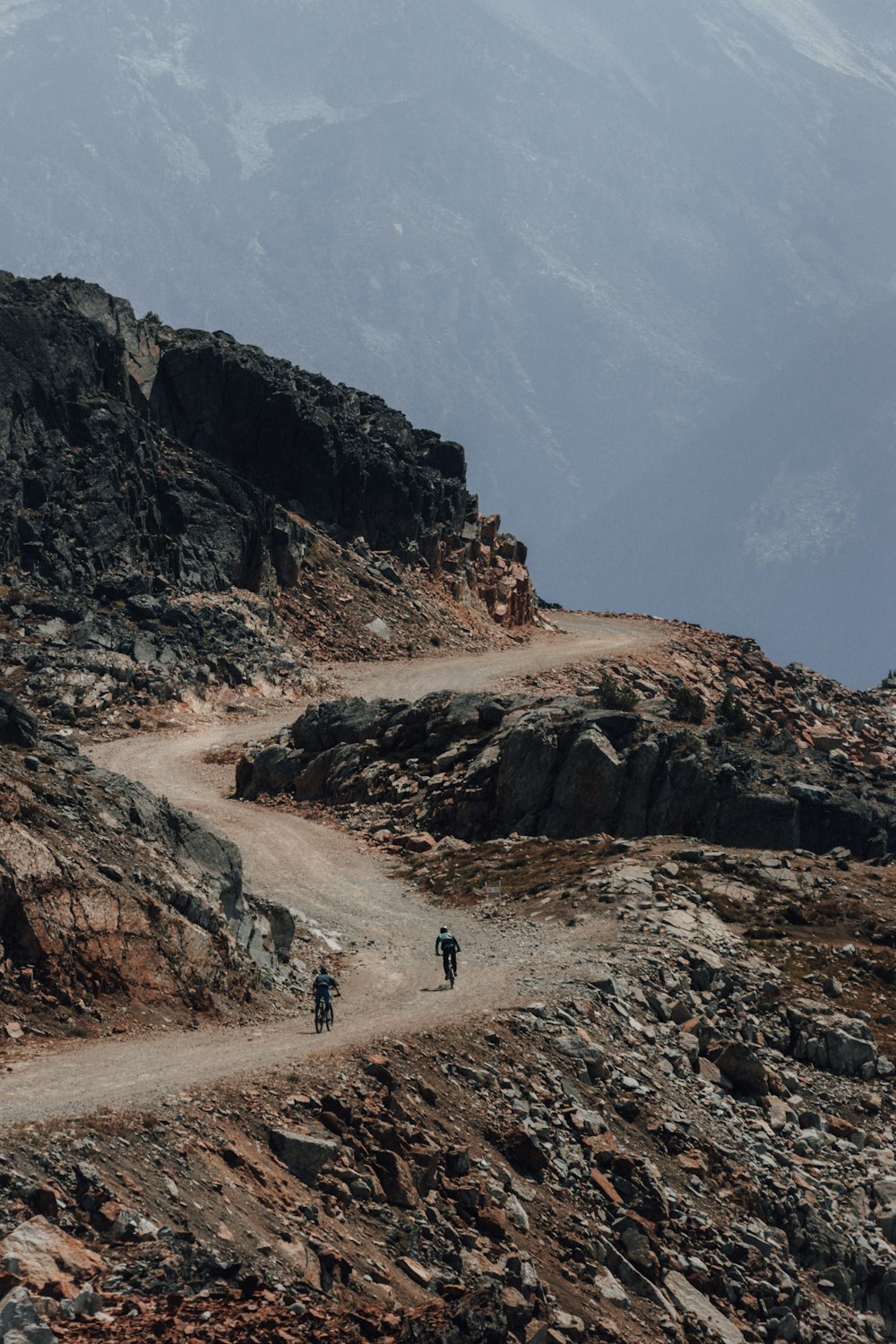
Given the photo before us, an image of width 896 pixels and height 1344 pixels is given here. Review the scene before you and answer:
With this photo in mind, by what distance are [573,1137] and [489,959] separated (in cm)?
901

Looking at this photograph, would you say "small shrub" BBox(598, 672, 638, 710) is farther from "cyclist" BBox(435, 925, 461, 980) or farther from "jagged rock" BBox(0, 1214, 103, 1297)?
"jagged rock" BBox(0, 1214, 103, 1297)

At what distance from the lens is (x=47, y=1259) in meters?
12.6

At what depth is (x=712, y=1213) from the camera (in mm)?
22391

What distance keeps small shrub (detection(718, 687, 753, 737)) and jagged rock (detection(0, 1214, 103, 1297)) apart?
39799mm

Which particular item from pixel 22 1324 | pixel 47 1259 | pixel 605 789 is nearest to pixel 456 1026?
pixel 47 1259

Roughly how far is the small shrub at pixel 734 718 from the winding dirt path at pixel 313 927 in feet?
55.3

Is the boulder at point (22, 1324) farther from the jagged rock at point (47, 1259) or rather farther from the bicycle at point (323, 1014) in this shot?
the bicycle at point (323, 1014)

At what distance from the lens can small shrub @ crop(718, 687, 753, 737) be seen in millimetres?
51188

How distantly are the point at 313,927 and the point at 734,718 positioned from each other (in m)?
28.9

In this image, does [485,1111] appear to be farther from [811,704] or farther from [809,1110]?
[811,704]

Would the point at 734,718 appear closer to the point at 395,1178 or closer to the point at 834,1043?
the point at 834,1043

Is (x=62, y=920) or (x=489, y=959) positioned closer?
(x=62, y=920)

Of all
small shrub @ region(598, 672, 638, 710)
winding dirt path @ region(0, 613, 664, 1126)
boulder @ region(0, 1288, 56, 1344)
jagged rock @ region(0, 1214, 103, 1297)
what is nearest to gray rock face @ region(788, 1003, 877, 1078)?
winding dirt path @ region(0, 613, 664, 1126)

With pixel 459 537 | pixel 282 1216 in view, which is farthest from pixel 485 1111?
pixel 459 537
